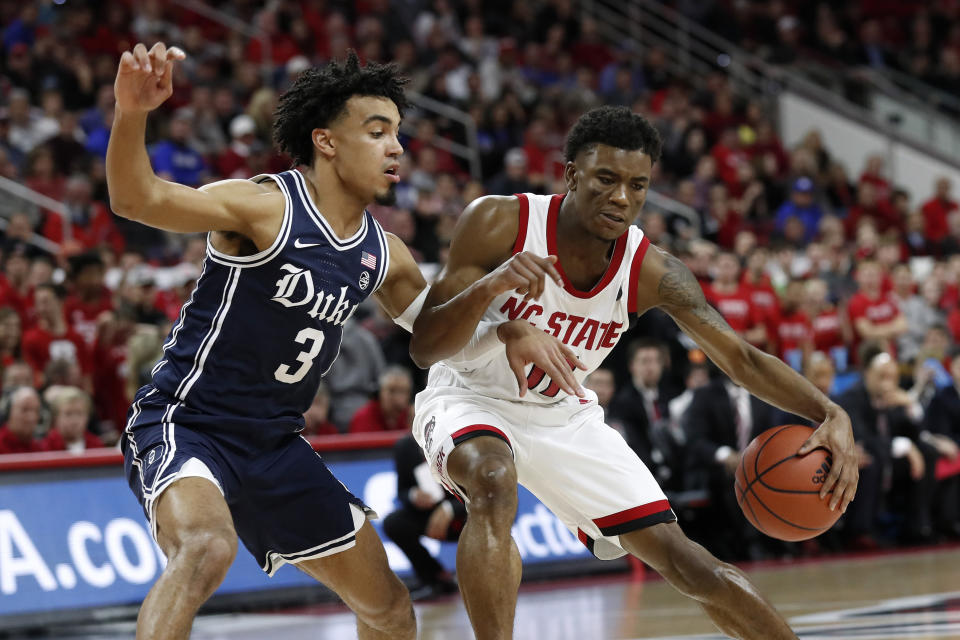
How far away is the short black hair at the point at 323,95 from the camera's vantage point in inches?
176

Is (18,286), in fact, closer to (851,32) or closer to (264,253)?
(264,253)

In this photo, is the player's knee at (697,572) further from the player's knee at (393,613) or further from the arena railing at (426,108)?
the arena railing at (426,108)

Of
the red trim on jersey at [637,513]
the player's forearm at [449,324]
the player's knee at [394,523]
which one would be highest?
the player's forearm at [449,324]

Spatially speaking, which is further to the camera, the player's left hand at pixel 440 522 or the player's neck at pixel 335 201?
the player's left hand at pixel 440 522

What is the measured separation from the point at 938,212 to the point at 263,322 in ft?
43.9

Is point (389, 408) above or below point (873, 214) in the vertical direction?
below

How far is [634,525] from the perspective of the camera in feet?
15.2

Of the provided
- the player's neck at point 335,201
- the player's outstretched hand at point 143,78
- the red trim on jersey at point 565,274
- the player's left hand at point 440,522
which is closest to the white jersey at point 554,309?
the red trim on jersey at point 565,274

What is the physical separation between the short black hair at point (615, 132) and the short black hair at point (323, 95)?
65 cm

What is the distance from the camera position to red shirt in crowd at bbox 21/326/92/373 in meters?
9.17

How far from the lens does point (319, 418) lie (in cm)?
899

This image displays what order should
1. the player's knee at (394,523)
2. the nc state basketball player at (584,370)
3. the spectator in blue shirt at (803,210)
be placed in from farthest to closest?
1. the spectator in blue shirt at (803,210)
2. the player's knee at (394,523)
3. the nc state basketball player at (584,370)

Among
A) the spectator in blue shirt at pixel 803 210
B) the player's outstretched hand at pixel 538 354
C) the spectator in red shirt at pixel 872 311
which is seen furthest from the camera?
the spectator in blue shirt at pixel 803 210

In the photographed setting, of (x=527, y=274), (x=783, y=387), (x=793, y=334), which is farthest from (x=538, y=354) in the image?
(x=793, y=334)
